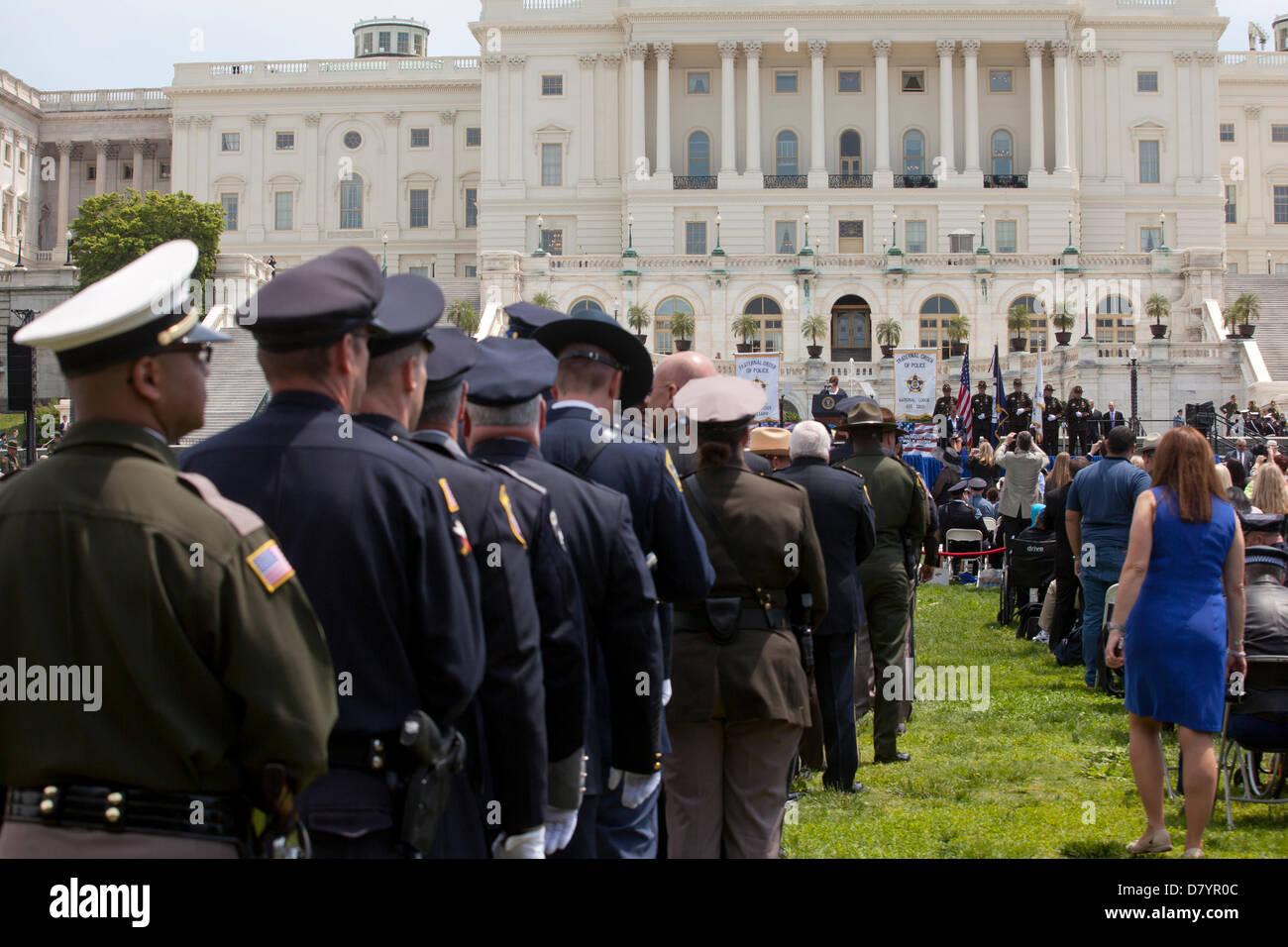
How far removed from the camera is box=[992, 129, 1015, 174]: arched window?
238ft

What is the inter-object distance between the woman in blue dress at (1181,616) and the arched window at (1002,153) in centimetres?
6741

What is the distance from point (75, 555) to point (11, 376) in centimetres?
1919

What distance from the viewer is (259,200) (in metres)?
82.0

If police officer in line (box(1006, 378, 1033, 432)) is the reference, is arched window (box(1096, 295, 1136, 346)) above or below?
above

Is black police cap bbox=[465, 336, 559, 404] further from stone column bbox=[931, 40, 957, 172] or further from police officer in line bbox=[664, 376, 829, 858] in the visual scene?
stone column bbox=[931, 40, 957, 172]

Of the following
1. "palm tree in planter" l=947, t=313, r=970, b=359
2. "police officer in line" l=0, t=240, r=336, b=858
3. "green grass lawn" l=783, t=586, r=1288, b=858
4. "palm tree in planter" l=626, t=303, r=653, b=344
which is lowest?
"green grass lawn" l=783, t=586, r=1288, b=858

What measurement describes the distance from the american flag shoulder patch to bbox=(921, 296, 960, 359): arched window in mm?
56640

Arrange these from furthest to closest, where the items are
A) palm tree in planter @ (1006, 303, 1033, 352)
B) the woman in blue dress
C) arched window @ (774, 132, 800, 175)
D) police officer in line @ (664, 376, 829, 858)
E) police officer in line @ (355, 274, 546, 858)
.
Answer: arched window @ (774, 132, 800, 175), palm tree in planter @ (1006, 303, 1033, 352), the woman in blue dress, police officer in line @ (664, 376, 829, 858), police officer in line @ (355, 274, 546, 858)

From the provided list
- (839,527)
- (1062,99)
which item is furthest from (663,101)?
(839,527)

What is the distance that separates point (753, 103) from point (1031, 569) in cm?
5852

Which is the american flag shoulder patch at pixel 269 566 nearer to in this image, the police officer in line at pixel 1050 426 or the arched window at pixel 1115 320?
the police officer in line at pixel 1050 426

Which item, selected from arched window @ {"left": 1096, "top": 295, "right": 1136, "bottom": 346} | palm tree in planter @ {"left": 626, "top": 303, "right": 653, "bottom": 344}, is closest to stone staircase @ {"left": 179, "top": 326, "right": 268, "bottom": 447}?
palm tree in planter @ {"left": 626, "top": 303, "right": 653, "bottom": 344}
